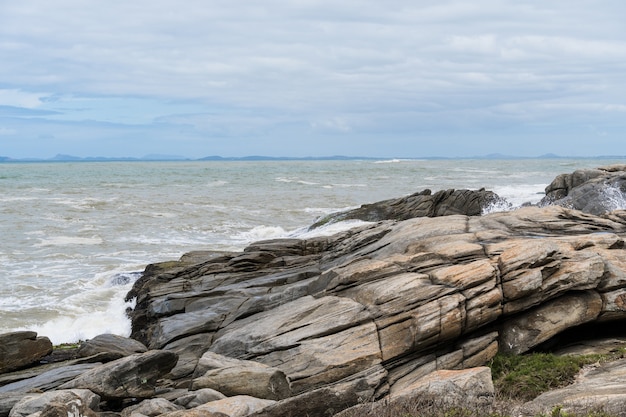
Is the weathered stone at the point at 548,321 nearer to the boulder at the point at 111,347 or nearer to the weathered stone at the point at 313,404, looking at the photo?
the weathered stone at the point at 313,404

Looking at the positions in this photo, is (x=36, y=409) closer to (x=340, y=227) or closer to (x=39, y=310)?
(x=39, y=310)

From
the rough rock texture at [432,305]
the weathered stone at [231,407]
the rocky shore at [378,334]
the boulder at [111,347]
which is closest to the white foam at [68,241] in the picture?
the rocky shore at [378,334]

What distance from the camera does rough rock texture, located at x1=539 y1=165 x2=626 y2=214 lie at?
31250 millimetres

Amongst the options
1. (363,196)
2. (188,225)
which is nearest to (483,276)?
(188,225)

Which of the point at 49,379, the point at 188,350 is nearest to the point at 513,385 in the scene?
the point at 188,350

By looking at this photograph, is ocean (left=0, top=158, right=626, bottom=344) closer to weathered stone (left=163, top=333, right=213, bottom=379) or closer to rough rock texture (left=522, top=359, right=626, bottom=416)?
weathered stone (left=163, top=333, right=213, bottom=379)

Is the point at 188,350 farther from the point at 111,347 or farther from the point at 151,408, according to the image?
the point at 151,408

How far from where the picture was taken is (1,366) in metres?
16.9

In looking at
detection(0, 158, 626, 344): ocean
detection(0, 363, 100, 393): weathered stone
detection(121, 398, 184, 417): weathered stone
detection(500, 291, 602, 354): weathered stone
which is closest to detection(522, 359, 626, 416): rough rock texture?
detection(500, 291, 602, 354): weathered stone

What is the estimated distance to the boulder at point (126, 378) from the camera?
507 inches

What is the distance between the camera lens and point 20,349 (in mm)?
17250

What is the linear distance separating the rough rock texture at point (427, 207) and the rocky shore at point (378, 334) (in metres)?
19.4

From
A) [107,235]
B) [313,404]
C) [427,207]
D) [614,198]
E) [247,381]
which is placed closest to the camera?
[313,404]

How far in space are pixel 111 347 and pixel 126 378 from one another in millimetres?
3954
